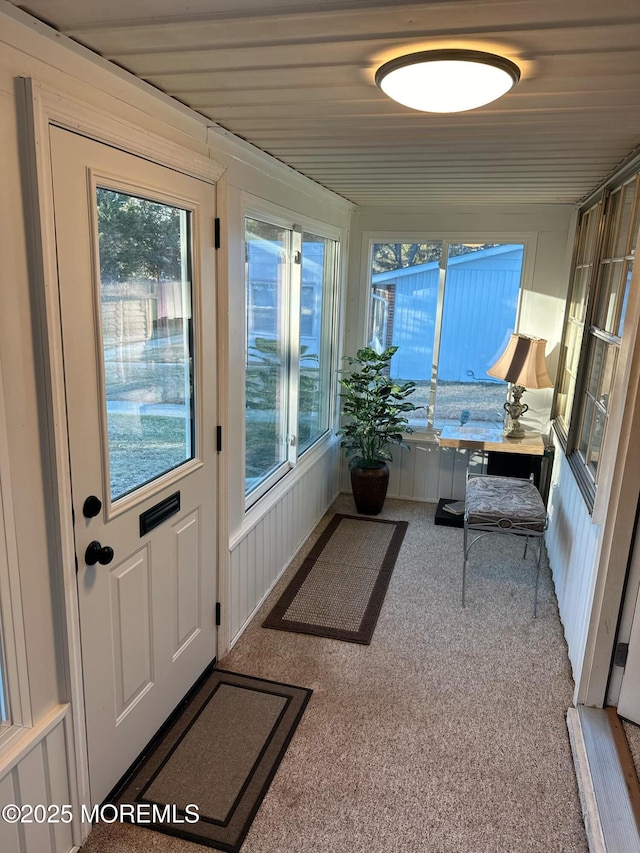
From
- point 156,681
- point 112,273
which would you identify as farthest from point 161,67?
point 156,681

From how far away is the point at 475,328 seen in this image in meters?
4.58

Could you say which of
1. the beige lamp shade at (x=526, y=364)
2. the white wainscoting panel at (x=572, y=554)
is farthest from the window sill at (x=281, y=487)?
the white wainscoting panel at (x=572, y=554)

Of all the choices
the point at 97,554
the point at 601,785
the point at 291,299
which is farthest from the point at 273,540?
the point at 601,785

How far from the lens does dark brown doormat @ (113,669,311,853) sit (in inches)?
75.3

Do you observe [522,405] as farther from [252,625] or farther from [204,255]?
[204,255]

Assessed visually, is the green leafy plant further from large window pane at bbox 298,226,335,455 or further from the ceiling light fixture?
the ceiling light fixture

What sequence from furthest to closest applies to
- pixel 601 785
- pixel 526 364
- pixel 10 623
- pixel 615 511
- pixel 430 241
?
pixel 430 241
pixel 526 364
pixel 615 511
pixel 601 785
pixel 10 623

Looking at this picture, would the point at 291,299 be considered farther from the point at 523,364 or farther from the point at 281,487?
the point at 523,364

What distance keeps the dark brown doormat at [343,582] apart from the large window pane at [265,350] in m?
0.69

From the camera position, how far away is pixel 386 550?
3926 millimetres

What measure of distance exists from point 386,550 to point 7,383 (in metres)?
2.94

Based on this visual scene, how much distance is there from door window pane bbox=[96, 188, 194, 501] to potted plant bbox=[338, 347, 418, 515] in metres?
2.21

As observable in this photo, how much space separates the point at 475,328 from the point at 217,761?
11.5 ft

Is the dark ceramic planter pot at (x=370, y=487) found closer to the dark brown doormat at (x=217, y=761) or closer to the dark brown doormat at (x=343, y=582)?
the dark brown doormat at (x=343, y=582)
